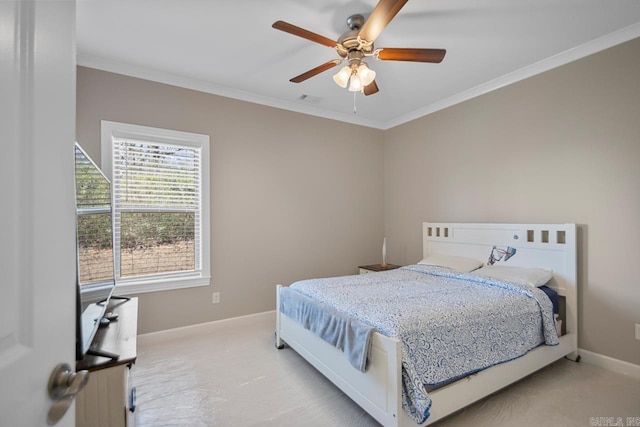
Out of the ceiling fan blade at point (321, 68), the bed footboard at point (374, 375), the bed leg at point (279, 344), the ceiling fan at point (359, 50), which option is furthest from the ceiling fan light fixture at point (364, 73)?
the bed leg at point (279, 344)

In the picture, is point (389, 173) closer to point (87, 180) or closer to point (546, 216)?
point (546, 216)

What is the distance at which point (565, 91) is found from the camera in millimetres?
2805

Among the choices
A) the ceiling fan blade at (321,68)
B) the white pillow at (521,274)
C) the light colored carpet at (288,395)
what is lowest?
the light colored carpet at (288,395)

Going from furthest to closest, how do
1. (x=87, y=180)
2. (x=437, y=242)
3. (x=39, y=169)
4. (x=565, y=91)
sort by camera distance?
(x=437, y=242), (x=565, y=91), (x=87, y=180), (x=39, y=169)

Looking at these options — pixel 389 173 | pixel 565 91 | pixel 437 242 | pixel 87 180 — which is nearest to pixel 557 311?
pixel 437 242

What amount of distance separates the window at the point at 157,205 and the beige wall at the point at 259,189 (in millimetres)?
Answer: 106

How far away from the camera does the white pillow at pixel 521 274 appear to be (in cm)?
263

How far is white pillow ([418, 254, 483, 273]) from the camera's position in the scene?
10.5 feet

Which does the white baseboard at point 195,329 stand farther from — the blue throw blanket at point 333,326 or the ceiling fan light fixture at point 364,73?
the ceiling fan light fixture at point 364,73

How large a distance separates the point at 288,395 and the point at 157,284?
5.93ft

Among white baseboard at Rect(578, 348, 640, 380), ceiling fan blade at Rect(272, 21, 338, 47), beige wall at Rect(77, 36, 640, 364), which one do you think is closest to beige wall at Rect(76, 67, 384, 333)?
beige wall at Rect(77, 36, 640, 364)

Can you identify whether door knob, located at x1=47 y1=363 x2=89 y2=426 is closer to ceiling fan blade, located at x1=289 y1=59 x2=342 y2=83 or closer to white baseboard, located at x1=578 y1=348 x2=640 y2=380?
ceiling fan blade, located at x1=289 y1=59 x2=342 y2=83

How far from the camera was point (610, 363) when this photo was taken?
2514mm

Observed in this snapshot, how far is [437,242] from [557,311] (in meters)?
1.40
